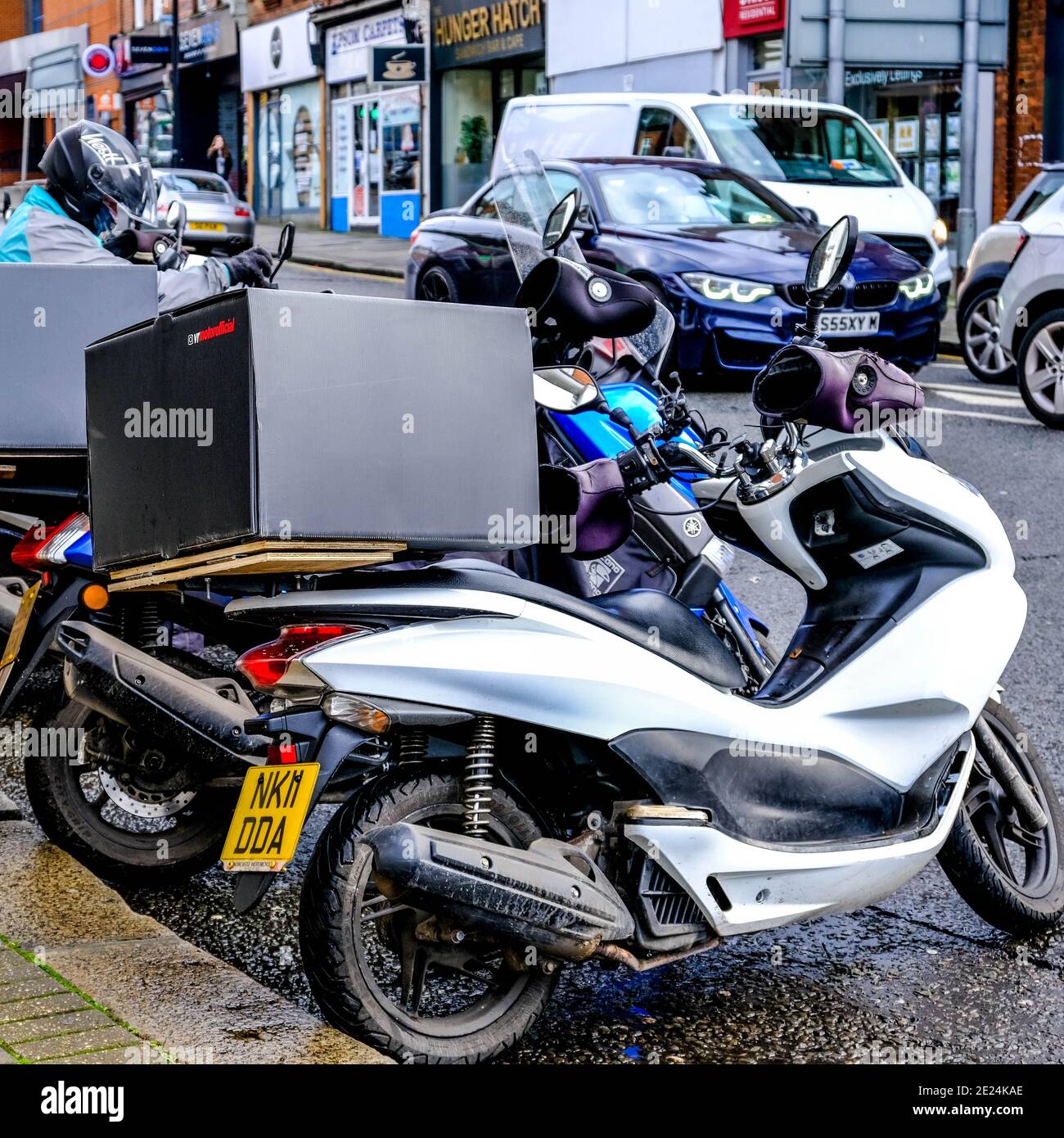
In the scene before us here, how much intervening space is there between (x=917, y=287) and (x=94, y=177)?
7.62m

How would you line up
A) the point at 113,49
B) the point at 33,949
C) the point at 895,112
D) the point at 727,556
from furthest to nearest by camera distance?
1. the point at 113,49
2. the point at 895,112
3. the point at 727,556
4. the point at 33,949

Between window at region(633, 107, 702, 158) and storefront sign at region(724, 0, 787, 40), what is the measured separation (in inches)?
317

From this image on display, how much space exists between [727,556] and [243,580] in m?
1.89

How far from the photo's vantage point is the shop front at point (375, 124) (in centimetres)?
3269

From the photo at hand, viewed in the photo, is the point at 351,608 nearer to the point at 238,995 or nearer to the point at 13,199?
the point at 238,995

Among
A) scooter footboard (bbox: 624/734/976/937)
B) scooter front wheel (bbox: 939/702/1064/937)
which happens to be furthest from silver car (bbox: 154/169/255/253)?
scooter footboard (bbox: 624/734/976/937)

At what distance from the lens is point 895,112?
903 inches

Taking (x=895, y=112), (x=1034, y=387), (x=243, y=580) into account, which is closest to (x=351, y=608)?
(x=243, y=580)

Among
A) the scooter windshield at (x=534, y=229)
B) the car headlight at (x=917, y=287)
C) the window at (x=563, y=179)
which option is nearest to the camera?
the scooter windshield at (x=534, y=229)

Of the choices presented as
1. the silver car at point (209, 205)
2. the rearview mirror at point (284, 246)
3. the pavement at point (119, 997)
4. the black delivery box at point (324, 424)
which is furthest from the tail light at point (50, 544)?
the silver car at point (209, 205)

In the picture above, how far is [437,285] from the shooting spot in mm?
13711

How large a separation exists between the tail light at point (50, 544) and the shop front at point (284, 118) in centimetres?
3290

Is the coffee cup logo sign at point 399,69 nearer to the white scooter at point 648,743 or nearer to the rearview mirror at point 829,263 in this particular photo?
the white scooter at point 648,743

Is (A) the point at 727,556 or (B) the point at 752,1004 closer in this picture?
(B) the point at 752,1004
